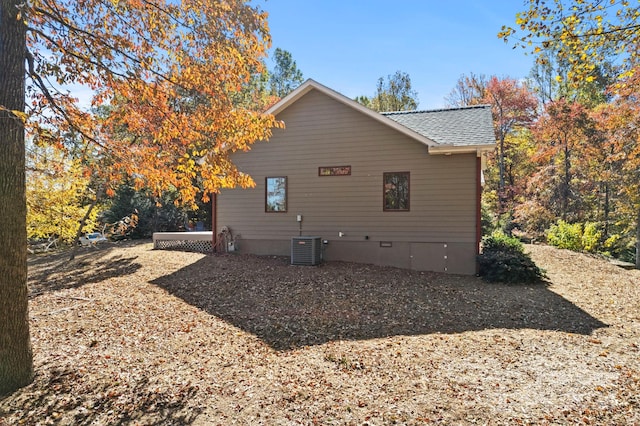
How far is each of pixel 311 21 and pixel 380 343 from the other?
841 cm

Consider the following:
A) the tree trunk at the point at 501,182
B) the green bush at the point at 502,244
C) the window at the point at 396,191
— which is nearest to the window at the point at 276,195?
the window at the point at 396,191

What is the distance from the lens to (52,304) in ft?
21.9

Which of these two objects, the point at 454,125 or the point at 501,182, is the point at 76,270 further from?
the point at 501,182

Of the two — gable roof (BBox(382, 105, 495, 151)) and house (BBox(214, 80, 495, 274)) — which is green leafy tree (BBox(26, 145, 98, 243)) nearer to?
house (BBox(214, 80, 495, 274))

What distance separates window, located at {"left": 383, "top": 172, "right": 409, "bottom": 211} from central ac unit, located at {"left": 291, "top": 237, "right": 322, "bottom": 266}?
7.56 ft

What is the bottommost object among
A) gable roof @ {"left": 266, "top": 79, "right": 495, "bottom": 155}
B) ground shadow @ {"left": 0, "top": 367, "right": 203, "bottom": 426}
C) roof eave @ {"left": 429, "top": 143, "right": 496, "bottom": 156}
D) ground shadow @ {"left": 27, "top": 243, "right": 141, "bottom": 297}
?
ground shadow @ {"left": 0, "top": 367, "right": 203, "bottom": 426}

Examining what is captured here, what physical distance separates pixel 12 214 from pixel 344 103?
27.9 feet

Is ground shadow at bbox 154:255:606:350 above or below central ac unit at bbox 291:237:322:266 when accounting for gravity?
below

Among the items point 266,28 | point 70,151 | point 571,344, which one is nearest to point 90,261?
point 70,151

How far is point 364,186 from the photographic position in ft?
34.9

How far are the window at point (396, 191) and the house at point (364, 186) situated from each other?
0.03m

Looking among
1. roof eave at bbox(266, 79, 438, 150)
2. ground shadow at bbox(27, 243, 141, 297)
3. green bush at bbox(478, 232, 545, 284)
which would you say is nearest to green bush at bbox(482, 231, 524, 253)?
green bush at bbox(478, 232, 545, 284)

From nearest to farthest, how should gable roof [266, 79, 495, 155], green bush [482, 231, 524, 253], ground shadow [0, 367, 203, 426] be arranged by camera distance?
ground shadow [0, 367, 203, 426], gable roof [266, 79, 495, 155], green bush [482, 231, 524, 253]

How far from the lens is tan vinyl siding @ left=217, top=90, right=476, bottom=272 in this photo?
32.4ft
